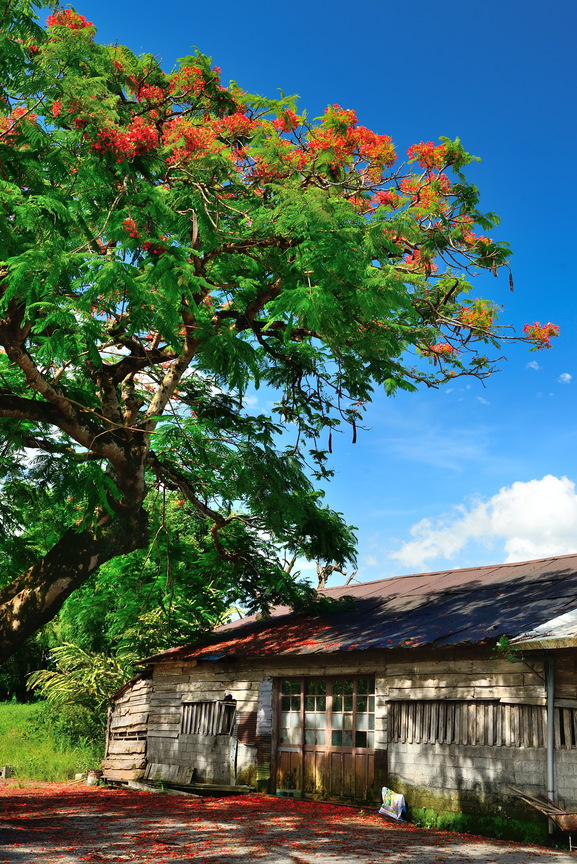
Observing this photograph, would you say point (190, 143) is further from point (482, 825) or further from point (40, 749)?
point (40, 749)

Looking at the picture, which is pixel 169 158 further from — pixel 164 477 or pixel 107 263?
pixel 164 477

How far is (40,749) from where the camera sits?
25922 millimetres

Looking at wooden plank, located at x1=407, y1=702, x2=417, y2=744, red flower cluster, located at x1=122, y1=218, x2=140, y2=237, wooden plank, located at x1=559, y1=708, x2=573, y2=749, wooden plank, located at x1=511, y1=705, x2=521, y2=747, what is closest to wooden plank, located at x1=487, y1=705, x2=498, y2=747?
wooden plank, located at x1=511, y1=705, x2=521, y2=747

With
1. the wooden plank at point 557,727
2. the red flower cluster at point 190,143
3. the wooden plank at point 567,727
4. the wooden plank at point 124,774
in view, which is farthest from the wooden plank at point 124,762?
the red flower cluster at point 190,143

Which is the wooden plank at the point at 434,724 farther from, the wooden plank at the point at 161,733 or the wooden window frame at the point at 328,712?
the wooden plank at the point at 161,733

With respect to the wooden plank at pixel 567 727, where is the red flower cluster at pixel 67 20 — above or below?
above

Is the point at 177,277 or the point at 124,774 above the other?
the point at 177,277

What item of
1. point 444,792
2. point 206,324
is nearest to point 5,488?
point 206,324

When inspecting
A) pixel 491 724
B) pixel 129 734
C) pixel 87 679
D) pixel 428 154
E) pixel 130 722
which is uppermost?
pixel 428 154

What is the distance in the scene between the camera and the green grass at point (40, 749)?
75.5ft

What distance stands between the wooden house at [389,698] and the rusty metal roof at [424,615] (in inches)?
2.2

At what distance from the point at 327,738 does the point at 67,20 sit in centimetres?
1326

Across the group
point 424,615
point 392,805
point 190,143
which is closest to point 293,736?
point 392,805

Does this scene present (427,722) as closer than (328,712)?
Yes
